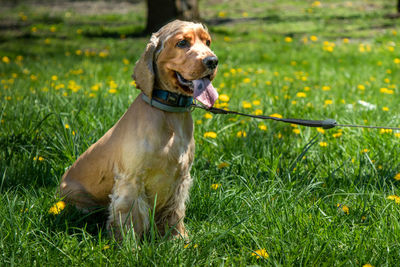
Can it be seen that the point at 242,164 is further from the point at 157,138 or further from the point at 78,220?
the point at 78,220

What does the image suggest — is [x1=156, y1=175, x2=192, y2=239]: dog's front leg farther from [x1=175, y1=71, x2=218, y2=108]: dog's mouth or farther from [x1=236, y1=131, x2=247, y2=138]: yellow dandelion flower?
[x1=236, y1=131, x2=247, y2=138]: yellow dandelion flower

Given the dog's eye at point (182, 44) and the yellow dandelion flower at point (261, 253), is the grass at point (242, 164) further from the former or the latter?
the dog's eye at point (182, 44)

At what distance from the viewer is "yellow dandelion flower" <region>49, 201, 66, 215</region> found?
2.50 metres

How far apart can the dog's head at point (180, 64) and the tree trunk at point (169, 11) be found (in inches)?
242

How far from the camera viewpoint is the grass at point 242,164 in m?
2.20

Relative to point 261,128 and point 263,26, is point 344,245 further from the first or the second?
point 263,26

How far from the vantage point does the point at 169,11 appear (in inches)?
327

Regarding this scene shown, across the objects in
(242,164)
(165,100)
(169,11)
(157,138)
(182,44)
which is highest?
(169,11)

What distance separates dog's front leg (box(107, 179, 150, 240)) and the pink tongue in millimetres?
593

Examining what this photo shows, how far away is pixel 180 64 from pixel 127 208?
84 centimetres

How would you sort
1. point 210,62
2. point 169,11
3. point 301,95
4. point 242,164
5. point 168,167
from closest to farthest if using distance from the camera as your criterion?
1. point 210,62
2. point 168,167
3. point 242,164
4. point 301,95
5. point 169,11

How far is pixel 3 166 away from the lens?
3059 millimetres

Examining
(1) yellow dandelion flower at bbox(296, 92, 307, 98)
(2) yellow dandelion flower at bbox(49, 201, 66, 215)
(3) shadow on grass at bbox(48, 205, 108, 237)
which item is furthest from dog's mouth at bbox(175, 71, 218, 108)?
(1) yellow dandelion flower at bbox(296, 92, 307, 98)

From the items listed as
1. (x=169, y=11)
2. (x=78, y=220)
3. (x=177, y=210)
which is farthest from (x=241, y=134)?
(x=169, y=11)
